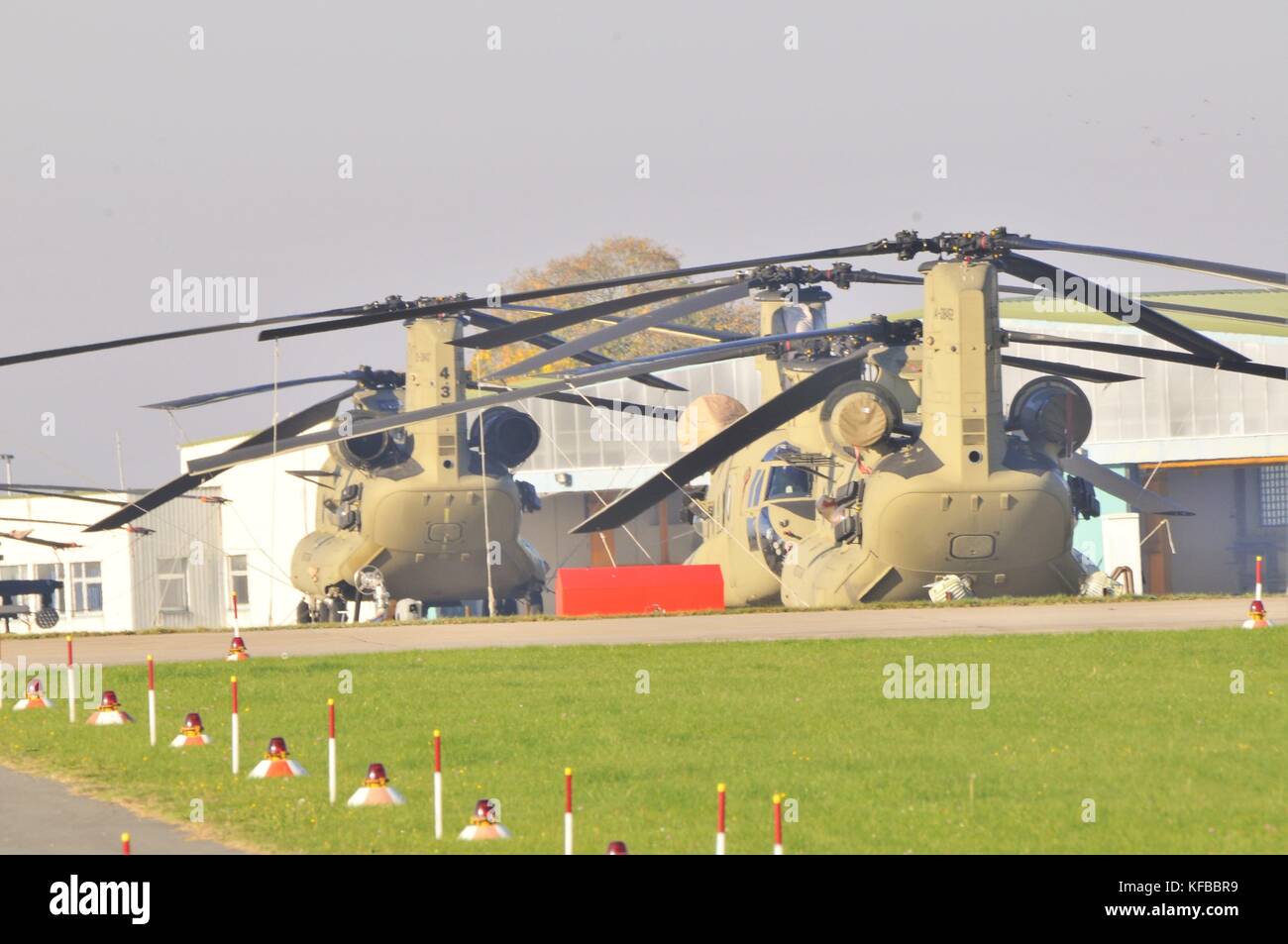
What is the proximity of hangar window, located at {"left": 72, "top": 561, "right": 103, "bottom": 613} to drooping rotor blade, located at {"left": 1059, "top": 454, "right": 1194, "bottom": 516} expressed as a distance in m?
40.0

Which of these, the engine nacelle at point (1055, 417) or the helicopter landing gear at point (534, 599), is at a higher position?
the engine nacelle at point (1055, 417)

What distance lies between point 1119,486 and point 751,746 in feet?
59.1

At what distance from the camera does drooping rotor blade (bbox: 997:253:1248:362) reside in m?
28.9

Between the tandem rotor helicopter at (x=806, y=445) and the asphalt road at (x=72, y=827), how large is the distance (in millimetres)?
11235

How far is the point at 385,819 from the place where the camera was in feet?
42.1

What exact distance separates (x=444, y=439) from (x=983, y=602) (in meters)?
14.9

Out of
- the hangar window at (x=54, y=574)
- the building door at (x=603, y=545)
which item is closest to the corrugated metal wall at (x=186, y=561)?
the hangar window at (x=54, y=574)

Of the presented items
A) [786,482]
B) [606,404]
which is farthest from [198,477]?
[786,482]

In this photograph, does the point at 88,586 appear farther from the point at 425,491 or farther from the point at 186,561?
the point at 425,491

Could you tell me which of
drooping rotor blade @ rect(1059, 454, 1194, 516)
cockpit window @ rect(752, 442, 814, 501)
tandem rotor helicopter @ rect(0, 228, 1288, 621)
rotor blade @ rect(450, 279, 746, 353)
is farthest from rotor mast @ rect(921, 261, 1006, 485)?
cockpit window @ rect(752, 442, 814, 501)

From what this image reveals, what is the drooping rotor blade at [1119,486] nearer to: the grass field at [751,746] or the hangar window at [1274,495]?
the grass field at [751,746]

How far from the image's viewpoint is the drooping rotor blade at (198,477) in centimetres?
3725
